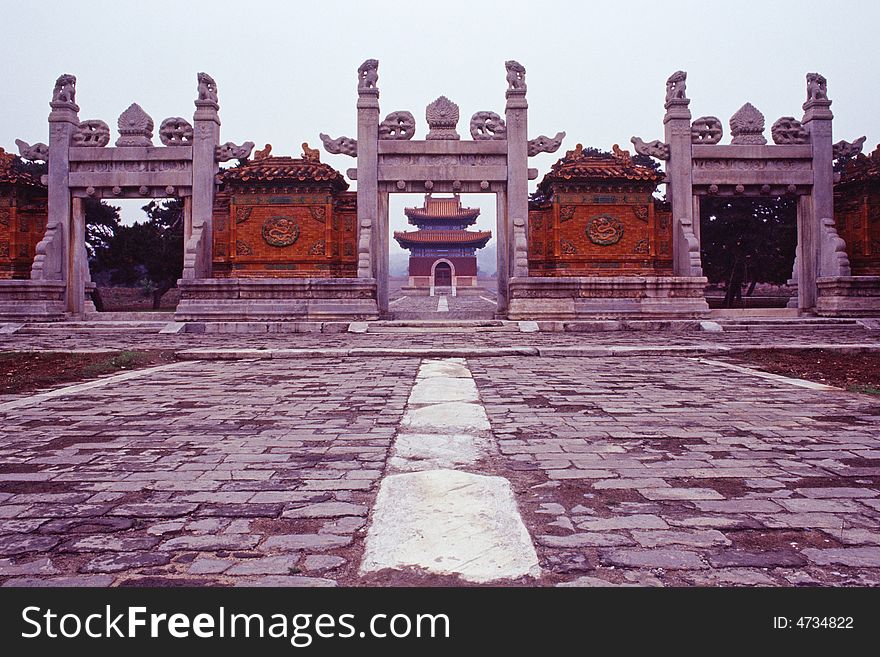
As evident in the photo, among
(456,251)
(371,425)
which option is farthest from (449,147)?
(456,251)

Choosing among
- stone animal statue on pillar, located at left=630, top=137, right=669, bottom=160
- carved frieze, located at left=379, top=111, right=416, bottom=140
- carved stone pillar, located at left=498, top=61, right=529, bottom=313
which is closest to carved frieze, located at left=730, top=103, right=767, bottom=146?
stone animal statue on pillar, located at left=630, top=137, right=669, bottom=160

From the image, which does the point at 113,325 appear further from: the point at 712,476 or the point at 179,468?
the point at 712,476

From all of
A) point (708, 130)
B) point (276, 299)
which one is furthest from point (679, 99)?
point (276, 299)

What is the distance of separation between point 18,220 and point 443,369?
52.5ft

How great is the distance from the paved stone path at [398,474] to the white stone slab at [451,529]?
0.06 m

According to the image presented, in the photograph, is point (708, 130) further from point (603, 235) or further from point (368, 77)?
point (368, 77)

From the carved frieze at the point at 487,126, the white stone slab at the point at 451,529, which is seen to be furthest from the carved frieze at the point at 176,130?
the white stone slab at the point at 451,529

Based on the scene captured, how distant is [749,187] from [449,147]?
28.9ft

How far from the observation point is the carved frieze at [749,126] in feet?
54.4

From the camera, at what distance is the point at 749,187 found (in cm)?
1661

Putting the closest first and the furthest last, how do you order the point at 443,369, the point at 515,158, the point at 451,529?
the point at 451,529 < the point at 443,369 < the point at 515,158

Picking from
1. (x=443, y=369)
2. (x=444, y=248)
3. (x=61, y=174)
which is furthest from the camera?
(x=444, y=248)

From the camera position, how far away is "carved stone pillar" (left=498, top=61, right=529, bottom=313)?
15.8m

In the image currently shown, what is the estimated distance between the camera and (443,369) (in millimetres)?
6883
